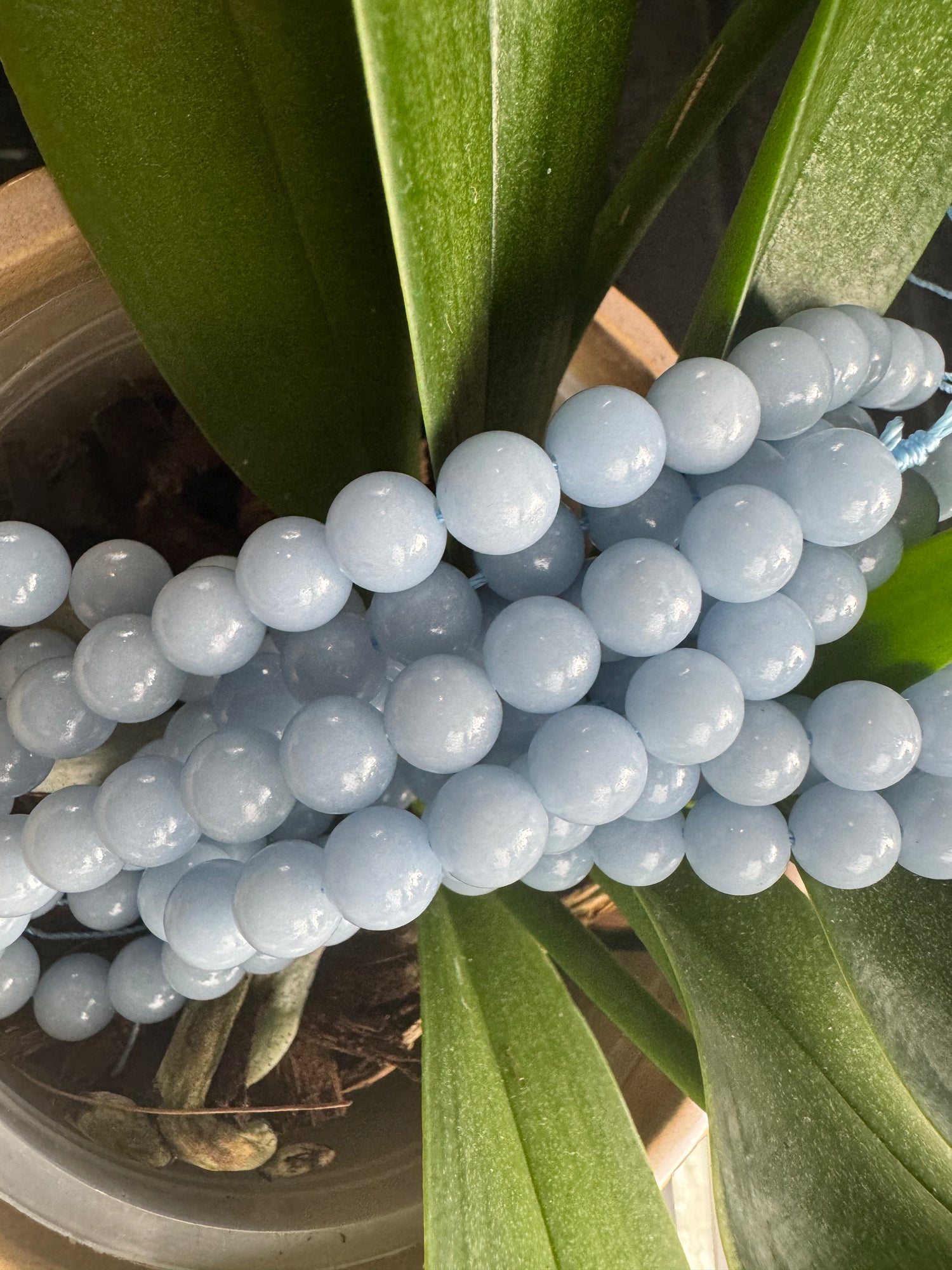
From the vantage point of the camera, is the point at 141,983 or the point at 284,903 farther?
the point at 141,983

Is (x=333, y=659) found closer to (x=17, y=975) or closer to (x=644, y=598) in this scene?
(x=644, y=598)

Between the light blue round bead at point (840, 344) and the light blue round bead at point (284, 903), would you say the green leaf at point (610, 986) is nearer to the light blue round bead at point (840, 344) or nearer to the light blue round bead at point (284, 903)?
the light blue round bead at point (284, 903)

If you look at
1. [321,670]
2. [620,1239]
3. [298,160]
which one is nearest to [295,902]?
[321,670]

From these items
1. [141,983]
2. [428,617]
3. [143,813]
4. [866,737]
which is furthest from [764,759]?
[141,983]

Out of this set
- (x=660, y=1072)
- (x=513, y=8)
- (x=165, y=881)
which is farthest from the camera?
(x=660, y=1072)

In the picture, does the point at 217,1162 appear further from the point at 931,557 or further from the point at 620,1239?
the point at 931,557

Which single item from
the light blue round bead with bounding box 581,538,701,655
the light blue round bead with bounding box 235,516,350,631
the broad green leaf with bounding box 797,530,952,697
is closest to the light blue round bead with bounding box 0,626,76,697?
the light blue round bead with bounding box 235,516,350,631
